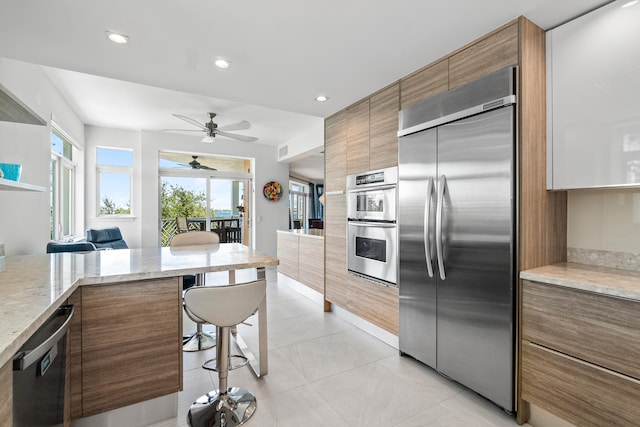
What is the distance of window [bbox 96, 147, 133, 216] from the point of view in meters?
5.28

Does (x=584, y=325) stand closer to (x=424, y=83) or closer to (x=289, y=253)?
(x=424, y=83)

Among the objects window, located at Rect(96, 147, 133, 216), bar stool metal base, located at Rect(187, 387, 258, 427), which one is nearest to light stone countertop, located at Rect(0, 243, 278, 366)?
bar stool metal base, located at Rect(187, 387, 258, 427)

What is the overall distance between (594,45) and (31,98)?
446 centimetres

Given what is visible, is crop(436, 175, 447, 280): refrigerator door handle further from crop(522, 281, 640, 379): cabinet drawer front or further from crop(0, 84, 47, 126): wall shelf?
crop(0, 84, 47, 126): wall shelf

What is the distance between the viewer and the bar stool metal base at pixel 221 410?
5.59ft

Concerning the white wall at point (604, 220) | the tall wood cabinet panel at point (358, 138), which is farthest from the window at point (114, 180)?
the white wall at point (604, 220)

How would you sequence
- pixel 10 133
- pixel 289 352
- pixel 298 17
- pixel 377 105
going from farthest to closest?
pixel 377 105 → pixel 289 352 → pixel 10 133 → pixel 298 17

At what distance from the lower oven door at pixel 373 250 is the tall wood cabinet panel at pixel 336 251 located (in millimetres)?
160

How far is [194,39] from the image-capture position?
1971 millimetres

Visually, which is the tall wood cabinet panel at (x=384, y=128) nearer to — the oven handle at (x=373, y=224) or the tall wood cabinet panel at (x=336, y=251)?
the oven handle at (x=373, y=224)

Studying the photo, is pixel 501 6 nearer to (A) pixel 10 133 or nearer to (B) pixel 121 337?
(B) pixel 121 337

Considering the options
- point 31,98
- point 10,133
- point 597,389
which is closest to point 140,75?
point 10,133

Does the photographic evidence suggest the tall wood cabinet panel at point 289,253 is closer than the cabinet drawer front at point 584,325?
No

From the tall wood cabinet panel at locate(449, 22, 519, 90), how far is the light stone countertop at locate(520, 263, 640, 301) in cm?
122
